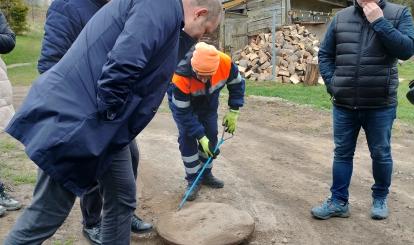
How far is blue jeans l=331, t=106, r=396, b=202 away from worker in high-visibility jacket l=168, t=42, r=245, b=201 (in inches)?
36.2

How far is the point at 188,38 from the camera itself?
8.53ft

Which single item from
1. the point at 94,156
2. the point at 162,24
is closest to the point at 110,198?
the point at 94,156

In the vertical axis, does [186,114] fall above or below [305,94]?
above

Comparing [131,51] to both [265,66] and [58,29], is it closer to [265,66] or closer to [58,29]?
[58,29]

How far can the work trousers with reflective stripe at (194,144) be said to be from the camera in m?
4.13

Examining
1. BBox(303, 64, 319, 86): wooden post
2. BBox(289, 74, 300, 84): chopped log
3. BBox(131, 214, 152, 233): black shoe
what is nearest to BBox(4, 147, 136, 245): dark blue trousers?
BBox(131, 214, 152, 233): black shoe

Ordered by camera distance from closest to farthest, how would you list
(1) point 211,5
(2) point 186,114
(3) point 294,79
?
(1) point 211,5
(2) point 186,114
(3) point 294,79

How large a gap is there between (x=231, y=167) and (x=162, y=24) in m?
A: 3.07

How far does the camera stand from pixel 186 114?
389 centimetres

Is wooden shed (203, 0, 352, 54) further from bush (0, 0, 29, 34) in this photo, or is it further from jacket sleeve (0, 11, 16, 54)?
bush (0, 0, 29, 34)

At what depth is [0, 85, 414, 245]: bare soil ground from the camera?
11.4ft

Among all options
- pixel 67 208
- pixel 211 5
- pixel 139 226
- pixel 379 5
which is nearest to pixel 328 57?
pixel 379 5

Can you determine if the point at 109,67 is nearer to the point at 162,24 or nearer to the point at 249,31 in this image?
the point at 162,24

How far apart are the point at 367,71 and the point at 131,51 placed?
2.04 meters
